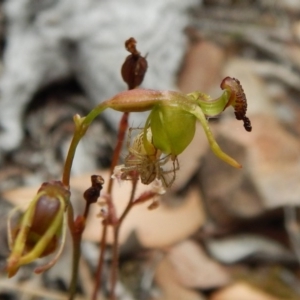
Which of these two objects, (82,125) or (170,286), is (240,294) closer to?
(170,286)

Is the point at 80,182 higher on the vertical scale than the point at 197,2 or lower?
lower

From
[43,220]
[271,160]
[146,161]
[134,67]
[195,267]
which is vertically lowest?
[43,220]

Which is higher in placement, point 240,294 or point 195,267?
point 195,267

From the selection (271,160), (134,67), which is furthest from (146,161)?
(271,160)

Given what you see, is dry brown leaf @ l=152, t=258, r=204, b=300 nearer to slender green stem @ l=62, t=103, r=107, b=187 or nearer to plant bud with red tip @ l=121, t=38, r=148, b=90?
plant bud with red tip @ l=121, t=38, r=148, b=90

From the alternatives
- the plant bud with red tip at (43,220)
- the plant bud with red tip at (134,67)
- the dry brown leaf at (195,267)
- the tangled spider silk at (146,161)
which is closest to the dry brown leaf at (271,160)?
the dry brown leaf at (195,267)

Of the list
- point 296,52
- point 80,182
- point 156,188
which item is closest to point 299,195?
point 80,182

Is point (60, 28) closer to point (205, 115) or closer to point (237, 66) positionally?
point (237, 66)
